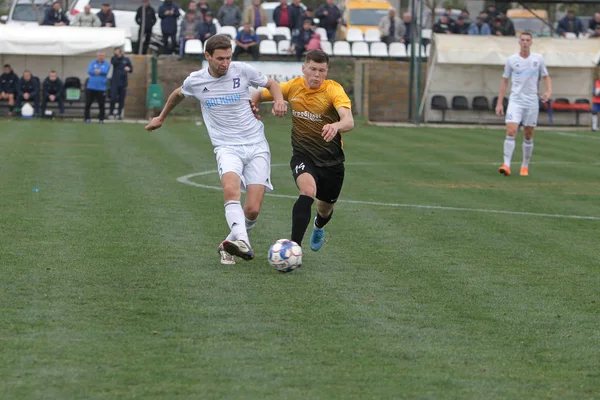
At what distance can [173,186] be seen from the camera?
15.6m

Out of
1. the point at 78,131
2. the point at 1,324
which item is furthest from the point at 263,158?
the point at 78,131

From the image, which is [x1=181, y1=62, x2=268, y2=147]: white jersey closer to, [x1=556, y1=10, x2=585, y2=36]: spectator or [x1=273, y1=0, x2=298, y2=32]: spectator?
[x1=273, y1=0, x2=298, y2=32]: spectator

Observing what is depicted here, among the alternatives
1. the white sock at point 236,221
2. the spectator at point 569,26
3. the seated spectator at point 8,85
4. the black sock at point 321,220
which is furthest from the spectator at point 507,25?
the white sock at point 236,221

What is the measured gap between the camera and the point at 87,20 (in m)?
34.0

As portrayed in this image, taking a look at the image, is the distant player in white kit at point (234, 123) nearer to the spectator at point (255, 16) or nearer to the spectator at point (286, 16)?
the spectator at point (255, 16)

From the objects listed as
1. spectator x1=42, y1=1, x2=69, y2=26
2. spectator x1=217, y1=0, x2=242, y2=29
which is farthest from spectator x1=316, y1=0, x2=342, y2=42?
spectator x1=42, y1=1, x2=69, y2=26

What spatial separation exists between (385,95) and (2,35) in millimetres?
11490

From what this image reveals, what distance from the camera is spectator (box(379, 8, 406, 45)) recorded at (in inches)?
1473

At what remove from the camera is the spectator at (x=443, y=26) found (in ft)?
118

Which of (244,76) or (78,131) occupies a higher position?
(244,76)

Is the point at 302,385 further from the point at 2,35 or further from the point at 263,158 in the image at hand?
the point at 2,35

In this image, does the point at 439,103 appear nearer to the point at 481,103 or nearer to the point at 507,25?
the point at 481,103

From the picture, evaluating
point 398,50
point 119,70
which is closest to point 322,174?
point 119,70

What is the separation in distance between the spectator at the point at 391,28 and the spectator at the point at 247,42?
17.8 feet
